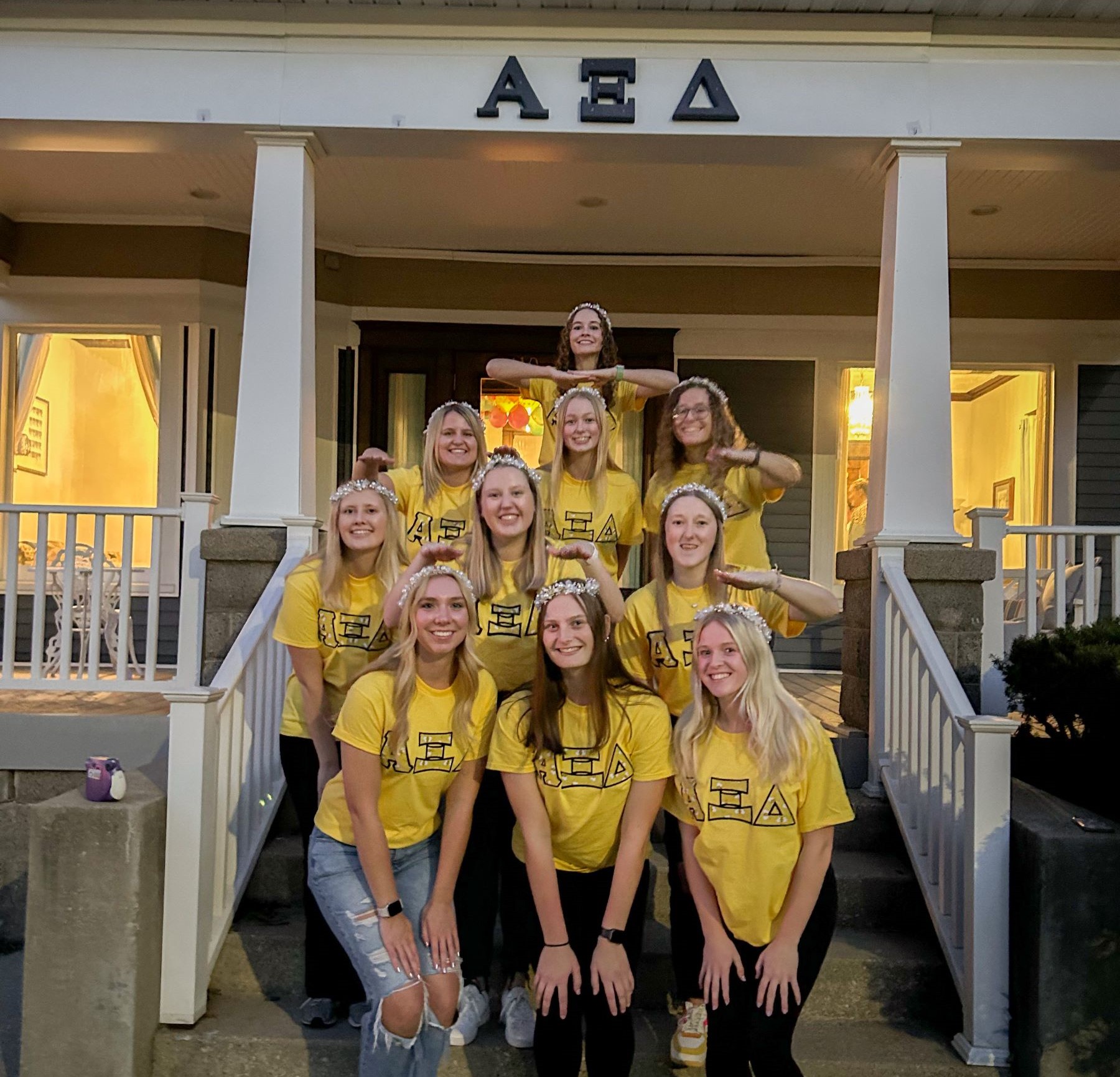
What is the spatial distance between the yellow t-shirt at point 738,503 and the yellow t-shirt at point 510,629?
2.06 ft

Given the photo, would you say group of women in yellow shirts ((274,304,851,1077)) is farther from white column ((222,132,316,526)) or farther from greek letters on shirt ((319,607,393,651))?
white column ((222,132,316,526))

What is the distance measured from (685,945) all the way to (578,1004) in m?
0.43

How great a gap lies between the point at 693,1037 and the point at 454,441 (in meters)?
2.05

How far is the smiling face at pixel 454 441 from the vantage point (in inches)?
141

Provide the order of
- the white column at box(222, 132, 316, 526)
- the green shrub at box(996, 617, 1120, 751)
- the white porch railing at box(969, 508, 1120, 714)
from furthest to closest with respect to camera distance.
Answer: the white column at box(222, 132, 316, 526), the white porch railing at box(969, 508, 1120, 714), the green shrub at box(996, 617, 1120, 751)

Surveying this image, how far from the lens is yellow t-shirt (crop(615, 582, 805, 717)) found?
304cm

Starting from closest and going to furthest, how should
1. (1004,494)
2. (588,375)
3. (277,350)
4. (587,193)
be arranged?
1. (588,375)
2. (277,350)
3. (587,193)
4. (1004,494)

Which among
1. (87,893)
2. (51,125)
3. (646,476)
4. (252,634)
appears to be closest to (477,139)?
(51,125)

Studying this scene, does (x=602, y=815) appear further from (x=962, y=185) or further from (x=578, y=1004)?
(x=962, y=185)

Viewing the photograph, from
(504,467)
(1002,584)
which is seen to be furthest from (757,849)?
(1002,584)

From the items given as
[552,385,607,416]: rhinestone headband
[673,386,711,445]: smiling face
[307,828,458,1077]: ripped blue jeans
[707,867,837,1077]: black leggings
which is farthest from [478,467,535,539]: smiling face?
[707,867,837,1077]: black leggings

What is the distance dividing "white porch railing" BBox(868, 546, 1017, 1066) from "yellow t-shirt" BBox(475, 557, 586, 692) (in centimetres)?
136

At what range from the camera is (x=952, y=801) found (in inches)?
131

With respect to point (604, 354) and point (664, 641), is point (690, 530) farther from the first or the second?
point (604, 354)
